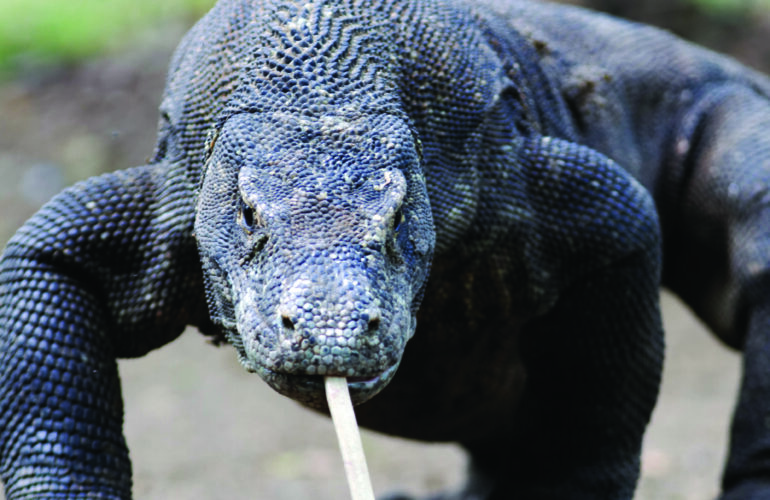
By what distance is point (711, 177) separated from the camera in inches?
172

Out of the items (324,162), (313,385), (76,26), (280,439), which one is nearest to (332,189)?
(324,162)

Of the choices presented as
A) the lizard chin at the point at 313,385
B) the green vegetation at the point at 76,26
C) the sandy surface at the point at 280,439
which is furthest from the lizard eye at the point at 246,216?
the green vegetation at the point at 76,26

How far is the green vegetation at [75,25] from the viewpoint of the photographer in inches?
467

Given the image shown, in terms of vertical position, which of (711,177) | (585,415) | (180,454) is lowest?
(180,454)

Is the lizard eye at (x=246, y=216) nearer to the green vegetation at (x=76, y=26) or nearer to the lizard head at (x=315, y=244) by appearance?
the lizard head at (x=315, y=244)

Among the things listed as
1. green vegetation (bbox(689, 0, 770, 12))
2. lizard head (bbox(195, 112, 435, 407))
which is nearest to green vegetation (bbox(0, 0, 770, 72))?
green vegetation (bbox(689, 0, 770, 12))

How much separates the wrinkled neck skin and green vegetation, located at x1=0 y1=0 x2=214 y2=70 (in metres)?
8.59

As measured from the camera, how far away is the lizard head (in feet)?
6.74

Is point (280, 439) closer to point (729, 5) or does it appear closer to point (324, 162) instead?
point (324, 162)

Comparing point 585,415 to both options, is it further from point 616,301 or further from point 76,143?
point 76,143

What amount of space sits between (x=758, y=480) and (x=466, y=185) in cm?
173

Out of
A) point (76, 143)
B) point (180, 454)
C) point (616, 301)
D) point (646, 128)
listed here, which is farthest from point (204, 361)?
point (616, 301)

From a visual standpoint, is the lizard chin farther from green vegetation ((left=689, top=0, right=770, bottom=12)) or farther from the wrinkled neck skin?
green vegetation ((left=689, top=0, right=770, bottom=12))

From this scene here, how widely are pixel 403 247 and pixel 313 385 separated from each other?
1.45 ft
